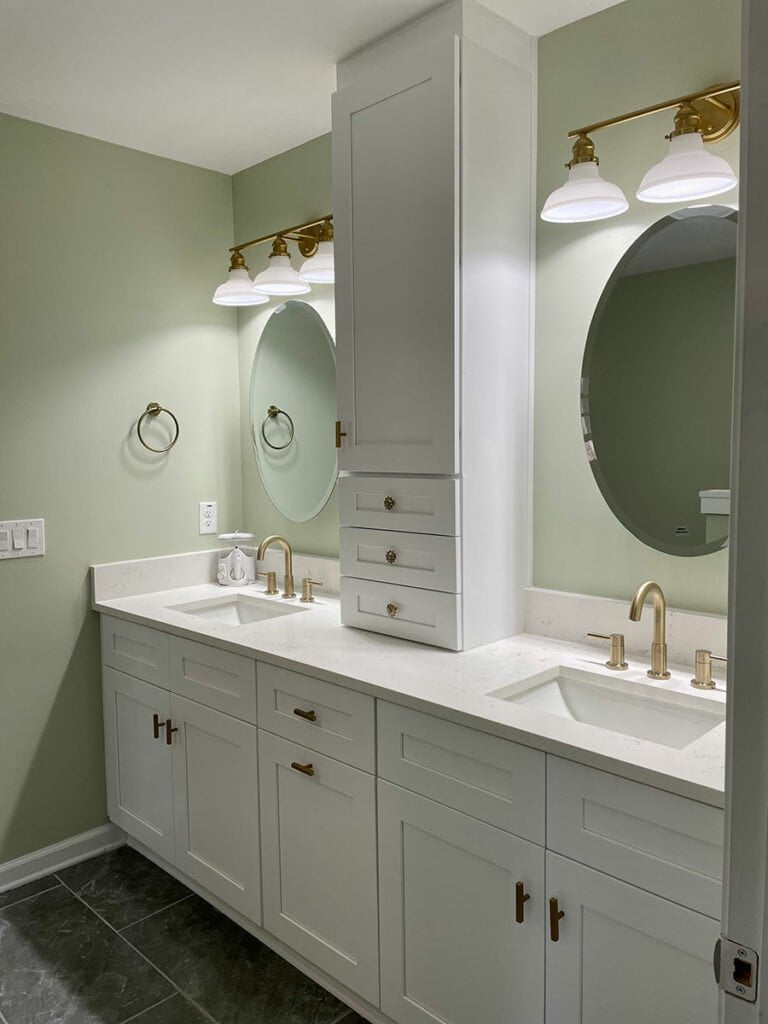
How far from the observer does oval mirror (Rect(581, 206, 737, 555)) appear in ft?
5.77

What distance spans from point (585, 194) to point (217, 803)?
1.84 metres

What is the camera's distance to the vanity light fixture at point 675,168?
1.64m

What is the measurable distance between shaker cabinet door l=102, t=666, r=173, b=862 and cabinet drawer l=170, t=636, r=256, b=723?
0.42ft

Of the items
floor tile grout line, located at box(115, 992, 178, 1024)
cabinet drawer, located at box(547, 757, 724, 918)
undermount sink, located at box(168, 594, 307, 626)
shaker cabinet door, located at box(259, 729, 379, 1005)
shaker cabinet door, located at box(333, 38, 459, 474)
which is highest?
shaker cabinet door, located at box(333, 38, 459, 474)

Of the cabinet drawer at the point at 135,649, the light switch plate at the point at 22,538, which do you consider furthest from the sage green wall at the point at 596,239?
the light switch plate at the point at 22,538

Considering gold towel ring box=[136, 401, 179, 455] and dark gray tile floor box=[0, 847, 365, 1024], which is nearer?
dark gray tile floor box=[0, 847, 365, 1024]

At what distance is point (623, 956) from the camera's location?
1361mm

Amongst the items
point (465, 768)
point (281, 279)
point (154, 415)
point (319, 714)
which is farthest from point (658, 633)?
point (154, 415)

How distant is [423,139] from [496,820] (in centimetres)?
155

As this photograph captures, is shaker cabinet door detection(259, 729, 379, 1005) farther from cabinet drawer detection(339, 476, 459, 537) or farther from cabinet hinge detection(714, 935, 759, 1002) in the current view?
cabinet hinge detection(714, 935, 759, 1002)

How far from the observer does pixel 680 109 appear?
5.53ft

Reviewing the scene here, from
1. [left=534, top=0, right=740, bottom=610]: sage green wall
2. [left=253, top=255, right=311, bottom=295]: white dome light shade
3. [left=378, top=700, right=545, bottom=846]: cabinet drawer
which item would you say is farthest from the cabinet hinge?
[left=253, top=255, right=311, bottom=295]: white dome light shade

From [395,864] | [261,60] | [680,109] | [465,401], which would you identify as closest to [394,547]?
[465,401]

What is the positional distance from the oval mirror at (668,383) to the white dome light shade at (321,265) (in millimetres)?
922
